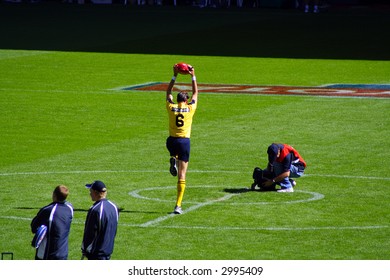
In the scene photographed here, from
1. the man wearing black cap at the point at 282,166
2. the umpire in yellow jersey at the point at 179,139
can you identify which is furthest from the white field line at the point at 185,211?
the man wearing black cap at the point at 282,166

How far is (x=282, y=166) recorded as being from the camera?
23969 millimetres

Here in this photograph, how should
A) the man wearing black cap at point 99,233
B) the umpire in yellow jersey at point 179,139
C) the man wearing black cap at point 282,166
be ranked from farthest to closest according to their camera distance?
1. the man wearing black cap at point 282,166
2. the umpire in yellow jersey at point 179,139
3. the man wearing black cap at point 99,233

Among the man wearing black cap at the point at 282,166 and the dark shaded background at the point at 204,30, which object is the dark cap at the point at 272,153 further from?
the dark shaded background at the point at 204,30

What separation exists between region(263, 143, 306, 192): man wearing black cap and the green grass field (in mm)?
320

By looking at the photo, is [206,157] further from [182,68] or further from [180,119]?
[182,68]

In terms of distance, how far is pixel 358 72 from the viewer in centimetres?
4616

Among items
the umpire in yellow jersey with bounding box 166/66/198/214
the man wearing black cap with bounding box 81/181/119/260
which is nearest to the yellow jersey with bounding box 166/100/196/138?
the umpire in yellow jersey with bounding box 166/66/198/214

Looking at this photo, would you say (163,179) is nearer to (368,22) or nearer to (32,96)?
(32,96)

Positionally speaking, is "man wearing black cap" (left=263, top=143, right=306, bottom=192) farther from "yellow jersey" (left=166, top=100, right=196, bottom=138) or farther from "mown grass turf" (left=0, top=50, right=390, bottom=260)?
"yellow jersey" (left=166, top=100, right=196, bottom=138)

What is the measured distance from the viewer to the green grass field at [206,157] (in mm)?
20109

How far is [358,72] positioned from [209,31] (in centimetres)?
1392

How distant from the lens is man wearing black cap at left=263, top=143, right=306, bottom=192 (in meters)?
23.7

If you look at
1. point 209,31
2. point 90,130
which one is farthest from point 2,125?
point 209,31

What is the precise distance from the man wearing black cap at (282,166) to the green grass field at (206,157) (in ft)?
1.05
